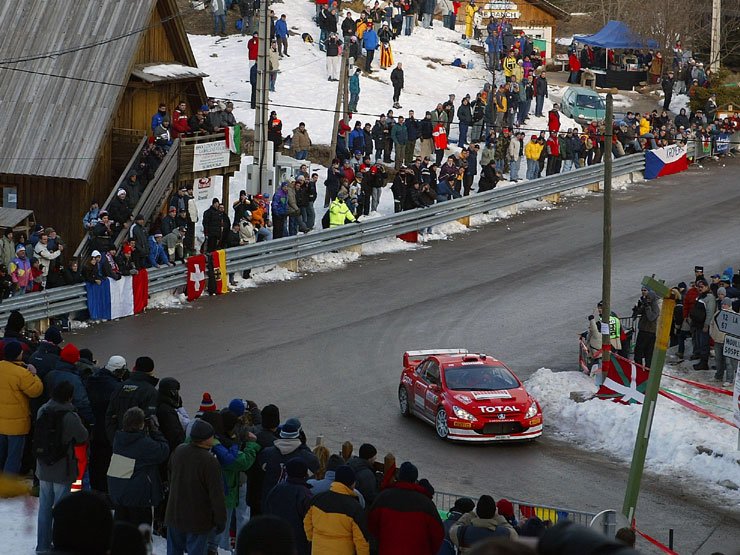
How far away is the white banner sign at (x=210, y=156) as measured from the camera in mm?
31156

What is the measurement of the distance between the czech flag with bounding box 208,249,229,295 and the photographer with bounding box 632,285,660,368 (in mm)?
9367

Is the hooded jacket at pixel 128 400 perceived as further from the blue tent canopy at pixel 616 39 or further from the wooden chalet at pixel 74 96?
the blue tent canopy at pixel 616 39

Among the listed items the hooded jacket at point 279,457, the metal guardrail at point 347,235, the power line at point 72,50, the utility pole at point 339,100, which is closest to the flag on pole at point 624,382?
the metal guardrail at point 347,235

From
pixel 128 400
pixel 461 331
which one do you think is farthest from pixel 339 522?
pixel 461 331

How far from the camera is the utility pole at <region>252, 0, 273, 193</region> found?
97.2 feet

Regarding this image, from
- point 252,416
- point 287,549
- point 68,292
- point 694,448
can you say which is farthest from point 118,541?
point 68,292

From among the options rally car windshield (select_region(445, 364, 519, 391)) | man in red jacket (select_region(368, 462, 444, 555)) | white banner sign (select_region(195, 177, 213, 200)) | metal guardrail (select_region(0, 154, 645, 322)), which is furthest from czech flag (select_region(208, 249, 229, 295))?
man in red jacket (select_region(368, 462, 444, 555))

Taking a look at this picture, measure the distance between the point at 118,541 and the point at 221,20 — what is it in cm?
4442

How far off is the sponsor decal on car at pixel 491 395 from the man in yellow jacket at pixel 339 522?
9.81m

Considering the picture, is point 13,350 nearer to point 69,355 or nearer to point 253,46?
point 69,355

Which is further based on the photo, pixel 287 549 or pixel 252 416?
pixel 252 416

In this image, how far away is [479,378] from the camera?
66.4 ft

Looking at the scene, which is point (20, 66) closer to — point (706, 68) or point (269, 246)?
point (269, 246)

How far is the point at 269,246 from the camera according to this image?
28.8 meters
